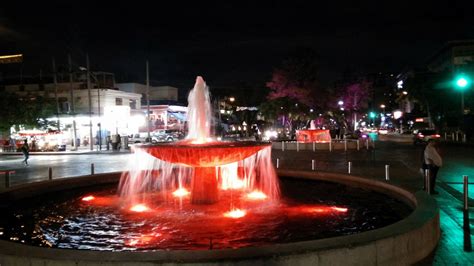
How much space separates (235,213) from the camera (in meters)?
10.6

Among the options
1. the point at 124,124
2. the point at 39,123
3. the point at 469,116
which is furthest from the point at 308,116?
the point at 39,123

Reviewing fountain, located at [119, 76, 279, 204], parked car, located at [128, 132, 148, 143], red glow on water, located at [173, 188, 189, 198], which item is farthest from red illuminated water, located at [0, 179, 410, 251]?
parked car, located at [128, 132, 148, 143]

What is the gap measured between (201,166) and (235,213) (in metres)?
1.60

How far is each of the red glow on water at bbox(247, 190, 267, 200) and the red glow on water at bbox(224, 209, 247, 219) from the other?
1983mm

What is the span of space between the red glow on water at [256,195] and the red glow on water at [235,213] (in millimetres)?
1983

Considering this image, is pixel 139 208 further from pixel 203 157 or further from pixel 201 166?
pixel 203 157

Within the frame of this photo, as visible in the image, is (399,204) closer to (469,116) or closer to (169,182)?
(169,182)

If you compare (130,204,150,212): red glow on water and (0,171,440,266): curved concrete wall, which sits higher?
(0,171,440,266): curved concrete wall

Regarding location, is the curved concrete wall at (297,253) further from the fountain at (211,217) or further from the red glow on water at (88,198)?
the red glow on water at (88,198)

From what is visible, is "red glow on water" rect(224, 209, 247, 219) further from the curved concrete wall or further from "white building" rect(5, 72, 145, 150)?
"white building" rect(5, 72, 145, 150)

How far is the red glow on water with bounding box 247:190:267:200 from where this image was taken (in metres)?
12.9

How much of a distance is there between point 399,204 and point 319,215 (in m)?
2.43

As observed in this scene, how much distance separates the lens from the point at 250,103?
87.9 m

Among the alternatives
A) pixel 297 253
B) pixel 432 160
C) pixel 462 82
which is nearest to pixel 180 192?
pixel 432 160
